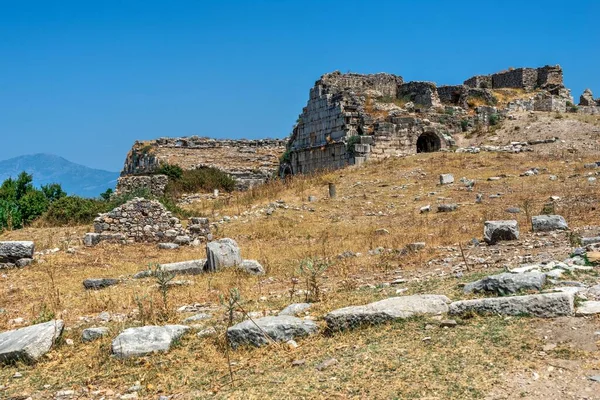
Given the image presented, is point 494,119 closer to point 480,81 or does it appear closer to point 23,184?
point 480,81

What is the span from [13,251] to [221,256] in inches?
182

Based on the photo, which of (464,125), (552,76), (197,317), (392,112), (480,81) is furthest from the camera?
(480,81)

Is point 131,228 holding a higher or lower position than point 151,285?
higher

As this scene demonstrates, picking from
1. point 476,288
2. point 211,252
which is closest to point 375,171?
point 211,252

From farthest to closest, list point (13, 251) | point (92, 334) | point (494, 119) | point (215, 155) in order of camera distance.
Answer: point (215, 155) < point (494, 119) < point (13, 251) < point (92, 334)

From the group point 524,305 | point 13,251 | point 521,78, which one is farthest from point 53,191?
point 521,78

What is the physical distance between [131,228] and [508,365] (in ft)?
41.2

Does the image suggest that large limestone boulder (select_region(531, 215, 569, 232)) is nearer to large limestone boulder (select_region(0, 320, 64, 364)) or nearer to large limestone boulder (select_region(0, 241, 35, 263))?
large limestone boulder (select_region(0, 320, 64, 364))

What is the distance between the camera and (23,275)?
11.2 meters

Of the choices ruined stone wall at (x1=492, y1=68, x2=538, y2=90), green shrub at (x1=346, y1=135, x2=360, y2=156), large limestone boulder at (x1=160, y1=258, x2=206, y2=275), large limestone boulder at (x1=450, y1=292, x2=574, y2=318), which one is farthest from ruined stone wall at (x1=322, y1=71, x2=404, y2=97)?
large limestone boulder at (x1=450, y1=292, x2=574, y2=318)

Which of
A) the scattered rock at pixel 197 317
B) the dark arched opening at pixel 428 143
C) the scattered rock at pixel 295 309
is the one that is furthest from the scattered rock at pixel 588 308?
the dark arched opening at pixel 428 143

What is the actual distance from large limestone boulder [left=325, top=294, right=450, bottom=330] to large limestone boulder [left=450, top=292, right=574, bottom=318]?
0.84 ft

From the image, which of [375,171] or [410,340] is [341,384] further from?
[375,171]

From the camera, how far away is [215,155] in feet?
114
